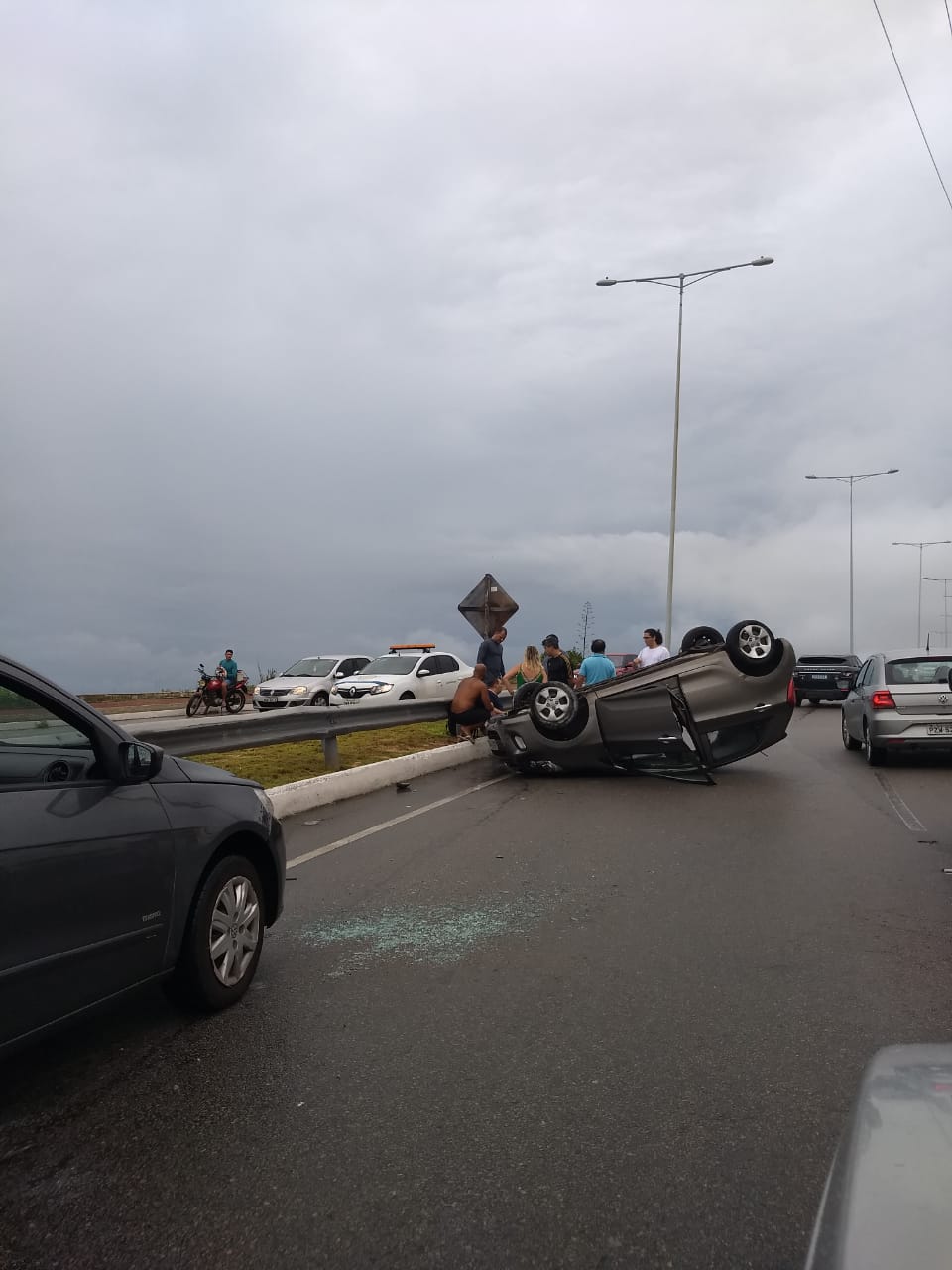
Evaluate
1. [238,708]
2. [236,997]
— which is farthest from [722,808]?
[238,708]

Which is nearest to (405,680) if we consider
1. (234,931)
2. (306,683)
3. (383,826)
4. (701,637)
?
(306,683)

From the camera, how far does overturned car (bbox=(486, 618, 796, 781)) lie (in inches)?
501

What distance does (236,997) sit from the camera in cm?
475

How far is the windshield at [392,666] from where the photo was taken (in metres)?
25.9

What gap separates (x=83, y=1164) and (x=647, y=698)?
10.1 meters

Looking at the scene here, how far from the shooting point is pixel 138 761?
13.6 feet

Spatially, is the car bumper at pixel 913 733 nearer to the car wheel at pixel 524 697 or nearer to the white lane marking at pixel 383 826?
the car wheel at pixel 524 697

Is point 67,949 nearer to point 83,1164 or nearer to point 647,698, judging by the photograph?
point 83,1164

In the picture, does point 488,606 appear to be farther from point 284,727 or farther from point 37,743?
point 37,743

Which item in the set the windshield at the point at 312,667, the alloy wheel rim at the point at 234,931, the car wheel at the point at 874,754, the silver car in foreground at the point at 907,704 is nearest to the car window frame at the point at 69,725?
the alloy wheel rim at the point at 234,931

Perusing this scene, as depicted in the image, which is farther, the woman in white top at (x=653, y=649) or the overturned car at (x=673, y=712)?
the woman in white top at (x=653, y=649)

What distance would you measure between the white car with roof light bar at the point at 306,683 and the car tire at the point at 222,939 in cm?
2077

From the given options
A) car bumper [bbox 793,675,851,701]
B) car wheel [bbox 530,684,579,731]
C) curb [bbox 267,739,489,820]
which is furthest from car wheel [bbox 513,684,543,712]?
car bumper [bbox 793,675,851,701]

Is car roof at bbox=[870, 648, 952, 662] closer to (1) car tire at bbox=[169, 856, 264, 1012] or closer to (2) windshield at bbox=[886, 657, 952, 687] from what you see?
(2) windshield at bbox=[886, 657, 952, 687]
